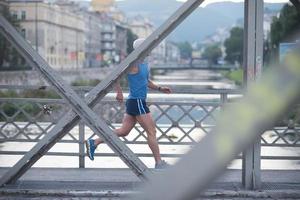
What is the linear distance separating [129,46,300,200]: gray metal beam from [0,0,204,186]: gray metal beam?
426cm

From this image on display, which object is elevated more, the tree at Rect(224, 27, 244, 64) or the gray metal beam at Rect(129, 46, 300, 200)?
the tree at Rect(224, 27, 244, 64)

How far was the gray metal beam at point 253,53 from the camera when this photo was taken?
5.84 meters

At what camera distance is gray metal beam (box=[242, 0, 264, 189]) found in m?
5.84

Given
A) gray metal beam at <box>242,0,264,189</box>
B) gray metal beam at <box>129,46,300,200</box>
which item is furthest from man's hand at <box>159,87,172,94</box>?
gray metal beam at <box>129,46,300,200</box>

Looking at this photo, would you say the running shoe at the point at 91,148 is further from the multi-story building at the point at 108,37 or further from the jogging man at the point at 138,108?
the multi-story building at the point at 108,37

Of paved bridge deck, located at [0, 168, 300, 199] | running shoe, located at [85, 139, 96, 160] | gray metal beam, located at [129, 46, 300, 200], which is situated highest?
gray metal beam, located at [129, 46, 300, 200]

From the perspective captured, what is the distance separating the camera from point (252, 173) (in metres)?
6.06

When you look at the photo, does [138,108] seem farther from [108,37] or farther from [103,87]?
[108,37]

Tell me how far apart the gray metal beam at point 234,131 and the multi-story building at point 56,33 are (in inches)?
3063

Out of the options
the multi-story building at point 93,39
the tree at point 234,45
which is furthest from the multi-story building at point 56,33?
the tree at point 234,45

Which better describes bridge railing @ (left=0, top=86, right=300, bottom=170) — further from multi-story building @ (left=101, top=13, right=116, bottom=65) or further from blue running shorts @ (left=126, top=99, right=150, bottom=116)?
multi-story building @ (left=101, top=13, right=116, bottom=65)

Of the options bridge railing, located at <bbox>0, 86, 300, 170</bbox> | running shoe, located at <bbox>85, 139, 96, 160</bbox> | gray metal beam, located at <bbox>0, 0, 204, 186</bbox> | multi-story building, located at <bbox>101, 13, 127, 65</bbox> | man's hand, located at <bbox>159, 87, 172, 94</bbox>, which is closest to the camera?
gray metal beam, located at <bbox>0, 0, 204, 186</bbox>

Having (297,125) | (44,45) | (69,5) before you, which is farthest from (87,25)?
(297,125)

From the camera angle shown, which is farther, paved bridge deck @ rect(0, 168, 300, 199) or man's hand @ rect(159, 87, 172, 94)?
man's hand @ rect(159, 87, 172, 94)
